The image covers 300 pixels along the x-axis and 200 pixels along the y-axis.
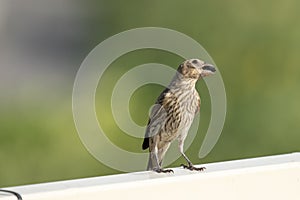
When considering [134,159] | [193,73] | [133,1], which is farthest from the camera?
[133,1]

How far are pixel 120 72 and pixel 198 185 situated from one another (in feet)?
1.57

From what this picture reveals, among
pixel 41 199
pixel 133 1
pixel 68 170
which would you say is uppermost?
pixel 133 1

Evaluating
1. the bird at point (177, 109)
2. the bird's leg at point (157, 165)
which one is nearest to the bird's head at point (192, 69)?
the bird at point (177, 109)

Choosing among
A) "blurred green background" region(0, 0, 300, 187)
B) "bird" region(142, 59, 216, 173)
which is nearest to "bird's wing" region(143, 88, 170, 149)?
"bird" region(142, 59, 216, 173)

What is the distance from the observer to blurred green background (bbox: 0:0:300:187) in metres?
1.43

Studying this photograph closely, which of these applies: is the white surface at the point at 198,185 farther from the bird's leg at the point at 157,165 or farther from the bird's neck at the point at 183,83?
the bird's neck at the point at 183,83

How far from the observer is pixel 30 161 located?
1.51 m

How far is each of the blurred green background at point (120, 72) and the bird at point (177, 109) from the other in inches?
7.5

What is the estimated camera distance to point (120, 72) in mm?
1479

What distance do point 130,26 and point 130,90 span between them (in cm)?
20

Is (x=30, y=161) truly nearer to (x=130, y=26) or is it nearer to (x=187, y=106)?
(x=130, y=26)

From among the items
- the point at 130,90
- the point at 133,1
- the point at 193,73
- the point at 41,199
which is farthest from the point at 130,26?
the point at 41,199

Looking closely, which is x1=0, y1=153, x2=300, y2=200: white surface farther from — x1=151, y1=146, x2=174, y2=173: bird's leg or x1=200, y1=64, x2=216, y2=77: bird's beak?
x1=200, y1=64, x2=216, y2=77: bird's beak

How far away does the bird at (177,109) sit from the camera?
1070 mm
